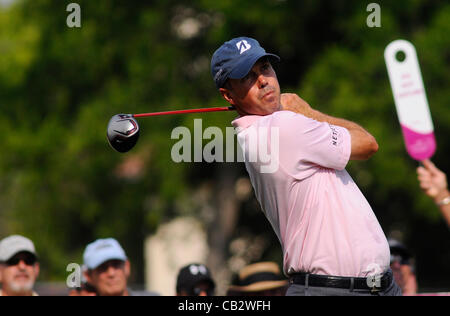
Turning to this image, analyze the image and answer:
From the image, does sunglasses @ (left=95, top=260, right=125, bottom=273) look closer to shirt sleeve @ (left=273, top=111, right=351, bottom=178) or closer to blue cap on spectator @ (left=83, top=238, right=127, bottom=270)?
blue cap on spectator @ (left=83, top=238, right=127, bottom=270)

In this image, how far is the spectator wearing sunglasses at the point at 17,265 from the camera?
7562 millimetres

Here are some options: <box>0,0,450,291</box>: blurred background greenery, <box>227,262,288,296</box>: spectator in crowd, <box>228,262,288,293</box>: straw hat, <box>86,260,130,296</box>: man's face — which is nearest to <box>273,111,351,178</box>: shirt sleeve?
<box>86,260,130,296</box>: man's face

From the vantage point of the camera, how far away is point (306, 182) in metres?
4.58

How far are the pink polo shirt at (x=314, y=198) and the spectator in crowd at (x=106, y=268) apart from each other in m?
3.15

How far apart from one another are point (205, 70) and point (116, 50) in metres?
1.92

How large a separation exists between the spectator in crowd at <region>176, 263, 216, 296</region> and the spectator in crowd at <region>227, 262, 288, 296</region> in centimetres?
66

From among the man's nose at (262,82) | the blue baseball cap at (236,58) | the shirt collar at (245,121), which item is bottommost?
the shirt collar at (245,121)

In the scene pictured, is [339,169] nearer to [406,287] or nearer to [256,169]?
[256,169]

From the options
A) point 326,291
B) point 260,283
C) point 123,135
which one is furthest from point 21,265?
point 326,291

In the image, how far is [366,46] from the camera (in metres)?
17.5

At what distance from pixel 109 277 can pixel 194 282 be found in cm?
71

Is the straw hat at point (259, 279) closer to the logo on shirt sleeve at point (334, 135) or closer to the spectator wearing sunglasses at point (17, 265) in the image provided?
the spectator wearing sunglasses at point (17, 265)

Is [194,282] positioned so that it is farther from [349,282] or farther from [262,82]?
[349,282]

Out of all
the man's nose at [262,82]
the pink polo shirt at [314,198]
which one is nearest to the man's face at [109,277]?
the pink polo shirt at [314,198]
